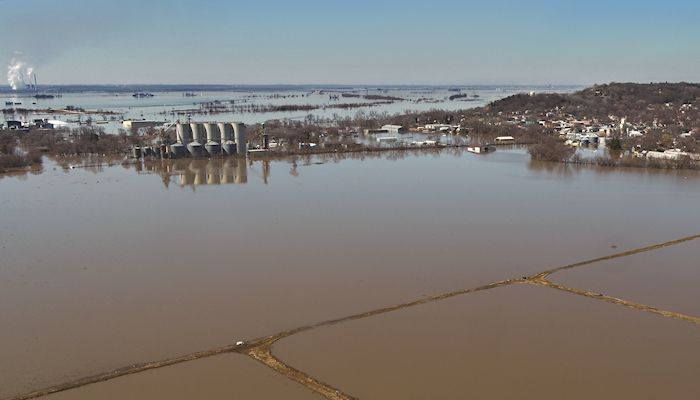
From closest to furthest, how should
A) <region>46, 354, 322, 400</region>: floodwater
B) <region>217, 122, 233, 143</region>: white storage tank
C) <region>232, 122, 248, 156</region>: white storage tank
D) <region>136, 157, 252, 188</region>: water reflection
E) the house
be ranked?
<region>46, 354, 322, 400</region>: floodwater → <region>136, 157, 252, 188</region>: water reflection → <region>232, 122, 248, 156</region>: white storage tank → <region>217, 122, 233, 143</region>: white storage tank → the house

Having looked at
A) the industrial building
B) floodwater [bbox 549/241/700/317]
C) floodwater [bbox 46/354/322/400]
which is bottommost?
floodwater [bbox 46/354/322/400]

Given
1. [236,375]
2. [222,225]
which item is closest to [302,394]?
[236,375]

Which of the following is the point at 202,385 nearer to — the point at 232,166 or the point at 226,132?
the point at 232,166

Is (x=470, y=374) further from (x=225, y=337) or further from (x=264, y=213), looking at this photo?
(x=264, y=213)

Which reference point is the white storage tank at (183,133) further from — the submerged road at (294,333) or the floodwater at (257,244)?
the submerged road at (294,333)

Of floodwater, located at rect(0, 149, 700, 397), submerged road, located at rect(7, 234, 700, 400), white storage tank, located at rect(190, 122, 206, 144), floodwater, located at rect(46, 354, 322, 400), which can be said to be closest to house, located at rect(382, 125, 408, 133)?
white storage tank, located at rect(190, 122, 206, 144)

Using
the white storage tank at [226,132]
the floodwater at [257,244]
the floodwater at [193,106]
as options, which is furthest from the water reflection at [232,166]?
the floodwater at [193,106]

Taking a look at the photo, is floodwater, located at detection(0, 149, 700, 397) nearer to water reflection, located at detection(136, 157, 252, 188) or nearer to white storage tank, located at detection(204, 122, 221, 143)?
water reflection, located at detection(136, 157, 252, 188)
